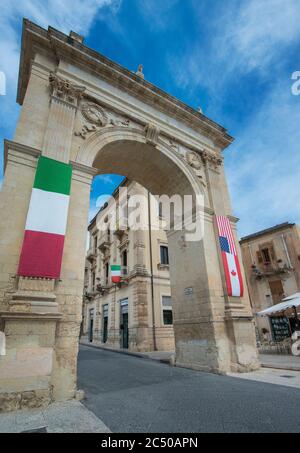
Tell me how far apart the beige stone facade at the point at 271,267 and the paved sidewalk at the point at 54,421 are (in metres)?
18.1

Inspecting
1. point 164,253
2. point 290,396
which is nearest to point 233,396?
point 290,396

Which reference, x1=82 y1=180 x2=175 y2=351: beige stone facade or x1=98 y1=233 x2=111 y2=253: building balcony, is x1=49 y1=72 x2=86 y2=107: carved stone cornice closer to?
x1=82 y1=180 x2=175 y2=351: beige stone facade

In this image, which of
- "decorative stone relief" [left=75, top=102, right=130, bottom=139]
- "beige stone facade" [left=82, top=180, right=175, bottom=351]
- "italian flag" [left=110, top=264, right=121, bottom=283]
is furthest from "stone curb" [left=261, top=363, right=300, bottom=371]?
"italian flag" [left=110, top=264, right=121, bottom=283]

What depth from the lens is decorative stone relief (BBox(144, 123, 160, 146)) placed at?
28.2 feet

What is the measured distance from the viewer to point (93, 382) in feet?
19.5

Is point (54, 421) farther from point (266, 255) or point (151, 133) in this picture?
point (266, 255)

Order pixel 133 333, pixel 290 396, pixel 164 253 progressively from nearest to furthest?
pixel 290 396
pixel 133 333
pixel 164 253

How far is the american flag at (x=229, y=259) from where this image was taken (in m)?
7.76

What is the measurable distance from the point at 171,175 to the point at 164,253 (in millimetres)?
9401

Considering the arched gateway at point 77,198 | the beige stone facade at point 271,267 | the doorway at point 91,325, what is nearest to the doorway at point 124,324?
the doorway at point 91,325

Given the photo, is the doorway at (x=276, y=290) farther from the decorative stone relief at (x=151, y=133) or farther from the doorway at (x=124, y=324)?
the decorative stone relief at (x=151, y=133)

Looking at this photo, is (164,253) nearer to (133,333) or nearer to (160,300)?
(160,300)

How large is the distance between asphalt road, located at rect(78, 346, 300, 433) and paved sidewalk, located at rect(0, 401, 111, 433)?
0.18m

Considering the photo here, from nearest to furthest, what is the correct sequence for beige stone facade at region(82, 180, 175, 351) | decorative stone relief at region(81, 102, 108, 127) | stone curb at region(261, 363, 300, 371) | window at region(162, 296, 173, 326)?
stone curb at region(261, 363, 300, 371) → decorative stone relief at region(81, 102, 108, 127) → beige stone facade at region(82, 180, 175, 351) → window at region(162, 296, 173, 326)
